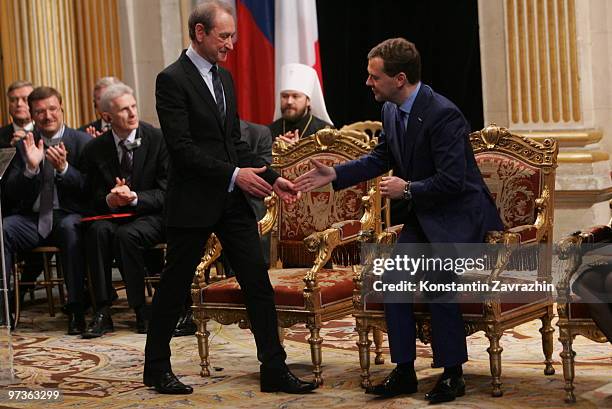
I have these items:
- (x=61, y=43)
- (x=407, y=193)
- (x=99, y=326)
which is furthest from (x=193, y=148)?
(x=61, y=43)

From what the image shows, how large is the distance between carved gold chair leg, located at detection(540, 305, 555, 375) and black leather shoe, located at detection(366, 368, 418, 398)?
609 mm

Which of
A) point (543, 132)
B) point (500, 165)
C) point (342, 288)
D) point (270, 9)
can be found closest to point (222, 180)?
point (342, 288)

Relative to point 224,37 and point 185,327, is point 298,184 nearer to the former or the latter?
point 224,37

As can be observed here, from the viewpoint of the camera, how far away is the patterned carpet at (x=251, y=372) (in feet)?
15.5

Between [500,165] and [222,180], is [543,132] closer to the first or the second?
[500,165]

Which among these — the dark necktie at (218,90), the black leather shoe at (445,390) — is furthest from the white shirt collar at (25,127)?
the black leather shoe at (445,390)

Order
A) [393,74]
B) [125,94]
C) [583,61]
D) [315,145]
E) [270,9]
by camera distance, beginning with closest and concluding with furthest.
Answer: [393,74]
[315,145]
[125,94]
[583,61]
[270,9]

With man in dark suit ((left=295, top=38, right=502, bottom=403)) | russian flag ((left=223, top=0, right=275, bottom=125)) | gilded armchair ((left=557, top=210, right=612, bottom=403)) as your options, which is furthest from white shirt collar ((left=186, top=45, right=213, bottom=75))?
russian flag ((left=223, top=0, right=275, bottom=125))

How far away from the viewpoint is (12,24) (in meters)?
9.16

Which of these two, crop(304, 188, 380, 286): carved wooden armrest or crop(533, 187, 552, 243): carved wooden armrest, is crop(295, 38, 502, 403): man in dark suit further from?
crop(304, 188, 380, 286): carved wooden armrest

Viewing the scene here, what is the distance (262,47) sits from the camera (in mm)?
8836

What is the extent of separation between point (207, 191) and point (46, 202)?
244 cm

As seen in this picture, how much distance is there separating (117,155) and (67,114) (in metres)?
2.50

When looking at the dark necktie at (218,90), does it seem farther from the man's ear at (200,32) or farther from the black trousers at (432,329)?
the black trousers at (432,329)
